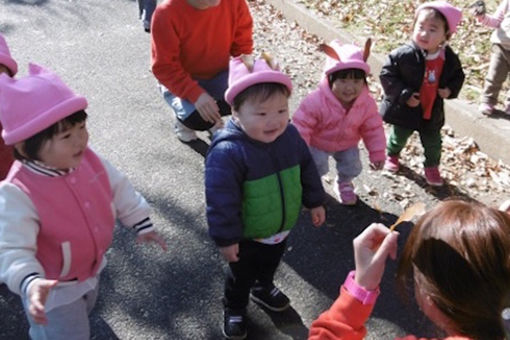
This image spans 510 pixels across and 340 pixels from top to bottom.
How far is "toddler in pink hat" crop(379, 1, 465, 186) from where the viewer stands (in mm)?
3627

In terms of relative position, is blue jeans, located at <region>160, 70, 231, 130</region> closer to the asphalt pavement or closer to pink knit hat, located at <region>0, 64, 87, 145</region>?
the asphalt pavement

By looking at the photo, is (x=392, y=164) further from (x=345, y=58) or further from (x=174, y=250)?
(x=174, y=250)

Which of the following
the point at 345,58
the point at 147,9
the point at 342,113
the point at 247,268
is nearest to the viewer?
the point at 247,268

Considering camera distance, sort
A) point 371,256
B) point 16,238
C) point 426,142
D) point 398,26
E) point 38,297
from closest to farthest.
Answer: point 371,256 → point 38,297 → point 16,238 → point 426,142 → point 398,26

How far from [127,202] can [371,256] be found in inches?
46.8

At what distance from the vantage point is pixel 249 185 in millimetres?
2506

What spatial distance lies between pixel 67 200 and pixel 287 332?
148 centimetres

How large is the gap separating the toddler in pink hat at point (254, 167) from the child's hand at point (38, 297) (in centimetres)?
83

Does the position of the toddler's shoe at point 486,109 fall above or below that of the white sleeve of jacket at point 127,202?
below

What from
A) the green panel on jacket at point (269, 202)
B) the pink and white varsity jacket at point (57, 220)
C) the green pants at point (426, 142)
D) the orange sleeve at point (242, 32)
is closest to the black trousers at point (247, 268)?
the green panel on jacket at point (269, 202)

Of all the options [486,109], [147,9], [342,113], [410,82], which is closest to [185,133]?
[342,113]

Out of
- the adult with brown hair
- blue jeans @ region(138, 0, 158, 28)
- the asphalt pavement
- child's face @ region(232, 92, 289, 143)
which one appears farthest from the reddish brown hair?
blue jeans @ region(138, 0, 158, 28)

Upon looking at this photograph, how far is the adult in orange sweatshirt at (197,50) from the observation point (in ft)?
12.1

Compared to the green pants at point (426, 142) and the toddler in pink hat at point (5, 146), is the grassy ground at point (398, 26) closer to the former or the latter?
the green pants at point (426, 142)
